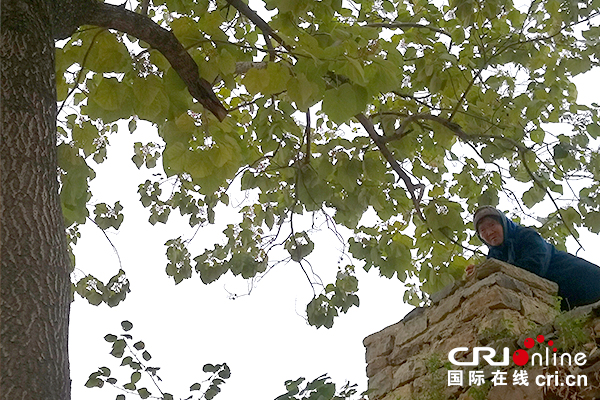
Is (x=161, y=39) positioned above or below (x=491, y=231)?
below

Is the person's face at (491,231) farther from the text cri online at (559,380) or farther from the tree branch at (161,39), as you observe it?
the tree branch at (161,39)

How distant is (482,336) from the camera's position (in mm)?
2709

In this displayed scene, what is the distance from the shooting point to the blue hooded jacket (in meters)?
3.18

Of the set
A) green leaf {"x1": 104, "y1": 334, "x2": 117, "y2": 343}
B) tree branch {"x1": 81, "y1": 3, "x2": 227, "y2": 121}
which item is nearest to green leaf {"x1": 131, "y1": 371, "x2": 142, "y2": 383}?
green leaf {"x1": 104, "y1": 334, "x2": 117, "y2": 343}

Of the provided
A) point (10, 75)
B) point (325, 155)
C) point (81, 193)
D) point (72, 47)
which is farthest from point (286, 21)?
point (10, 75)

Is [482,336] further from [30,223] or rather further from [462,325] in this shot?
[30,223]

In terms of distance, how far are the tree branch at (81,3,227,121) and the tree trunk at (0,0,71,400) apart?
28 centimetres

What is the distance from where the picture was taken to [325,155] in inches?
115

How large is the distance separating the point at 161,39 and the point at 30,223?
0.90 meters

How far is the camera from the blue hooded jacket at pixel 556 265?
3178 mm

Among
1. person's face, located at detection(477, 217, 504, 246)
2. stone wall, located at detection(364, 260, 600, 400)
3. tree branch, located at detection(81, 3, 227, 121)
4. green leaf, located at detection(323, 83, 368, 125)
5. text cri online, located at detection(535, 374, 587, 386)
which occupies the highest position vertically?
person's face, located at detection(477, 217, 504, 246)

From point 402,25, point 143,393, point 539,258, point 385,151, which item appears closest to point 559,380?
point 539,258

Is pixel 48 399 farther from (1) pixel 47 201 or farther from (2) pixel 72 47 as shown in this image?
(2) pixel 72 47

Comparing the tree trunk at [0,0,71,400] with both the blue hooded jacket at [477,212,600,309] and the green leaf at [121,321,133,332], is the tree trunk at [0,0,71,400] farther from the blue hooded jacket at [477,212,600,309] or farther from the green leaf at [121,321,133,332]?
the blue hooded jacket at [477,212,600,309]
